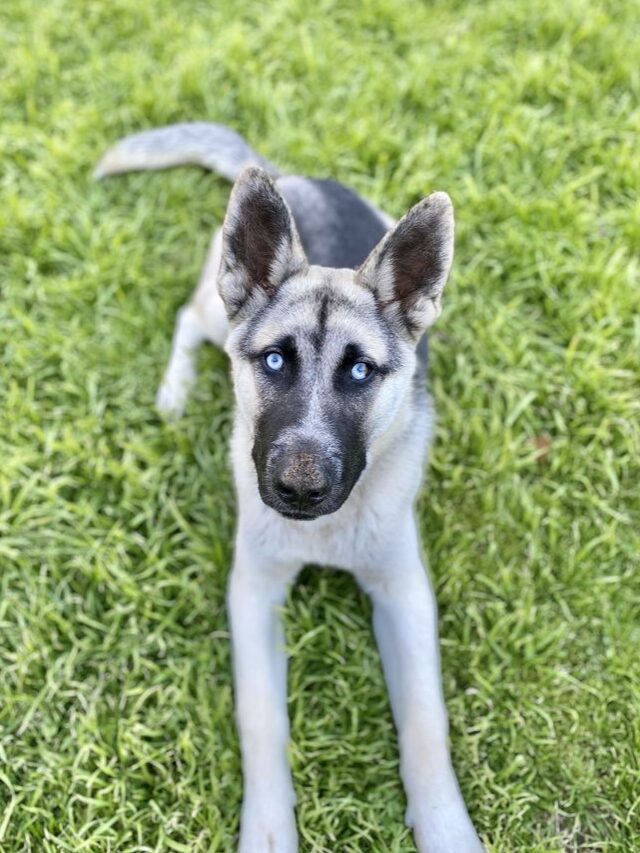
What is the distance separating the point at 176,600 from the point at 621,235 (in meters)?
3.40

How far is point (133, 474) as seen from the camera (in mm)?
4559

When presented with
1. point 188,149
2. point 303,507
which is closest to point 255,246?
point 303,507

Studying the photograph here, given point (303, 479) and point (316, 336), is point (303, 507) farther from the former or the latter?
point (316, 336)

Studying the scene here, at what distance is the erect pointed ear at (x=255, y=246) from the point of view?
3393 millimetres

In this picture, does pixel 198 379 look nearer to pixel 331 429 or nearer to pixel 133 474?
pixel 133 474

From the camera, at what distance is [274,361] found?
135 inches

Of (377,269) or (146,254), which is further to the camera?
(146,254)

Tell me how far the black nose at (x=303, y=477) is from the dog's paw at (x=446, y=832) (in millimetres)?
1443

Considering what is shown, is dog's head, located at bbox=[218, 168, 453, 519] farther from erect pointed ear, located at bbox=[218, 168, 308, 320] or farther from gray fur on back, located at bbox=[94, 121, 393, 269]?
gray fur on back, located at bbox=[94, 121, 393, 269]

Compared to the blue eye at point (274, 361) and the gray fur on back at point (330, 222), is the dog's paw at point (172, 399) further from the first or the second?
the blue eye at point (274, 361)

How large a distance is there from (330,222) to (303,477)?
1670 millimetres

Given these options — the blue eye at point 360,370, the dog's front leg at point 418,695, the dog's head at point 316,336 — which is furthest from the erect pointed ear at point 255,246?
the dog's front leg at point 418,695

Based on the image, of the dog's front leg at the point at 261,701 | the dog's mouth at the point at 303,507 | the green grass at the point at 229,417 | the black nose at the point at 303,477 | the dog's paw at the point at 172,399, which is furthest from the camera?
the dog's paw at the point at 172,399

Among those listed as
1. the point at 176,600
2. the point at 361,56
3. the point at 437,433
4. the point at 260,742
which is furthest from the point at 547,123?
the point at 260,742
